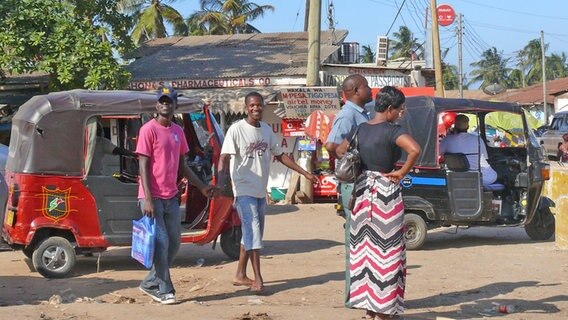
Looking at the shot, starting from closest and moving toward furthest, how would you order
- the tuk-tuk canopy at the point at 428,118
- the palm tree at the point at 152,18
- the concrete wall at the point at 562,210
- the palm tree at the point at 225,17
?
the concrete wall at the point at 562,210
the tuk-tuk canopy at the point at 428,118
the palm tree at the point at 152,18
the palm tree at the point at 225,17

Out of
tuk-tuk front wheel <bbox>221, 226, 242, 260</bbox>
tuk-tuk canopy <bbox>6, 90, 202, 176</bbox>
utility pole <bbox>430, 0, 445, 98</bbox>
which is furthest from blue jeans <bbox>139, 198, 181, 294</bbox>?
utility pole <bbox>430, 0, 445, 98</bbox>

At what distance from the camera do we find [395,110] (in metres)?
6.50

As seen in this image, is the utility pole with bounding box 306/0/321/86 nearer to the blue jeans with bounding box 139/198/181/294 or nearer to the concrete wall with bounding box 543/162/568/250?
the concrete wall with bounding box 543/162/568/250

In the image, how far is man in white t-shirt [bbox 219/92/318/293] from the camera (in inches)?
314

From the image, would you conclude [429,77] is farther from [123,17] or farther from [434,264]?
[434,264]

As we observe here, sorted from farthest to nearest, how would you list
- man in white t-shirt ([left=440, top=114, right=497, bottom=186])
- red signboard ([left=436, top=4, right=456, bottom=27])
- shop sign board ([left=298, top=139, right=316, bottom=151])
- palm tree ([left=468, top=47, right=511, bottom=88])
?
palm tree ([left=468, top=47, right=511, bottom=88]) < red signboard ([left=436, top=4, right=456, bottom=27]) < shop sign board ([left=298, top=139, right=316, bottom=151]) < man in white t-shirt ([left=440, top=114, right=497, bottom=186])

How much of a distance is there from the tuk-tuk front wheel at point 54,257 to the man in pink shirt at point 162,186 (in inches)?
77.1

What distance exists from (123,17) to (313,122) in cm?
656

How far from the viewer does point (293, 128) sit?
60.7 feet

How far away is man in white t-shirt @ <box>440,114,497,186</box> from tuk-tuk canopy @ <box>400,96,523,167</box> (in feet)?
0.74

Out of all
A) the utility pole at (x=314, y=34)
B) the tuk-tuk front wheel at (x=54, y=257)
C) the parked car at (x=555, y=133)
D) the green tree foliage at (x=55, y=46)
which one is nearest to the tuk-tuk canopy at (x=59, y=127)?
the tuk-tuk front wheel at (x=54, y=257)

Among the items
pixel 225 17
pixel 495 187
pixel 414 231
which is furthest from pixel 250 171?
pixel 225 17

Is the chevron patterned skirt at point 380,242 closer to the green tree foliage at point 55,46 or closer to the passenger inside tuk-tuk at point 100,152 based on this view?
the passenger inside tuk-tuk at point 100,152

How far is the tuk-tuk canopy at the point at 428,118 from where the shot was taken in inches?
435
